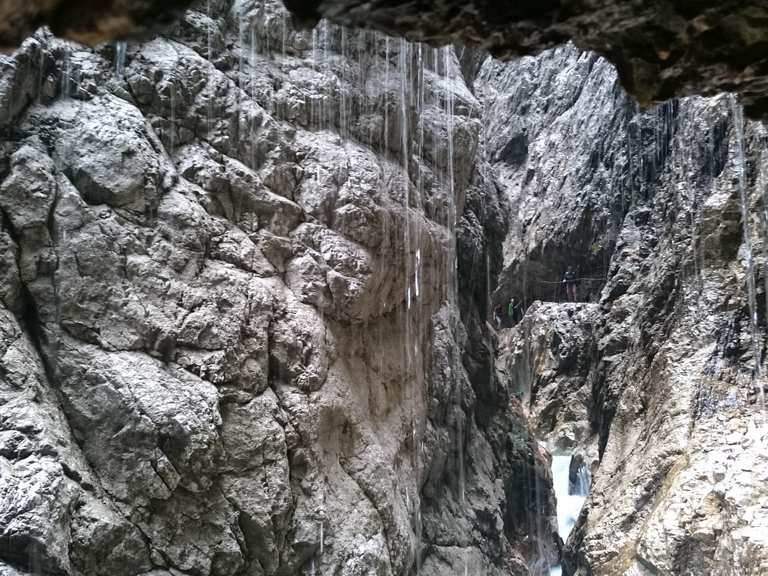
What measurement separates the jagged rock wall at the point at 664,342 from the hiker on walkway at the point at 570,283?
16.5 inches

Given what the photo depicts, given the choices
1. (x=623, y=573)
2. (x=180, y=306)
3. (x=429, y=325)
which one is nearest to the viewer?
(x=180, y=306)

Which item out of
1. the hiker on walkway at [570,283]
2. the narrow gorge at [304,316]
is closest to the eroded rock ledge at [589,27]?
the narrow gorge at [304,316]

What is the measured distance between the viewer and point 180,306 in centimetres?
833

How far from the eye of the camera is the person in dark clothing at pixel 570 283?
25938 millimetres

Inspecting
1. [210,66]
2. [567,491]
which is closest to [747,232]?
[210,66]

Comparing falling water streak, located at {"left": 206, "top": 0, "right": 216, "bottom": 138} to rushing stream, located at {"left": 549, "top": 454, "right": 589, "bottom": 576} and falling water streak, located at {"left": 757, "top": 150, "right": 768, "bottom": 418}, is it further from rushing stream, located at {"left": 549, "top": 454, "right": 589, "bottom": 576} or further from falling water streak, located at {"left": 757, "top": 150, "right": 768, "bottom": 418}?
rushing stream, located at {"left": 549, "top": 454, "right": 589, "bottom": 576}

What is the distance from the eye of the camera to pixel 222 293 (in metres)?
8.67

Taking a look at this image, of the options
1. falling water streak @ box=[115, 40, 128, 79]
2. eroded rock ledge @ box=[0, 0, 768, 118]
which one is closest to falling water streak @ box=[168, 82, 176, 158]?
falling water streak @ box=[115, 40, 128, 79]

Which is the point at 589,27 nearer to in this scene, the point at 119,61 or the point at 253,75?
the point at 119,61

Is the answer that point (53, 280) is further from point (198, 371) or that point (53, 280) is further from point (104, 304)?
point (198, 371)

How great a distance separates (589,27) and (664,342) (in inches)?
447

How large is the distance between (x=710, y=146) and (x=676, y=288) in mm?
3035

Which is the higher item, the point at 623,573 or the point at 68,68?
the point at 68,68

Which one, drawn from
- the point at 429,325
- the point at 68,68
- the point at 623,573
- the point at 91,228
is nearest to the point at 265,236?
the point at 91,228
